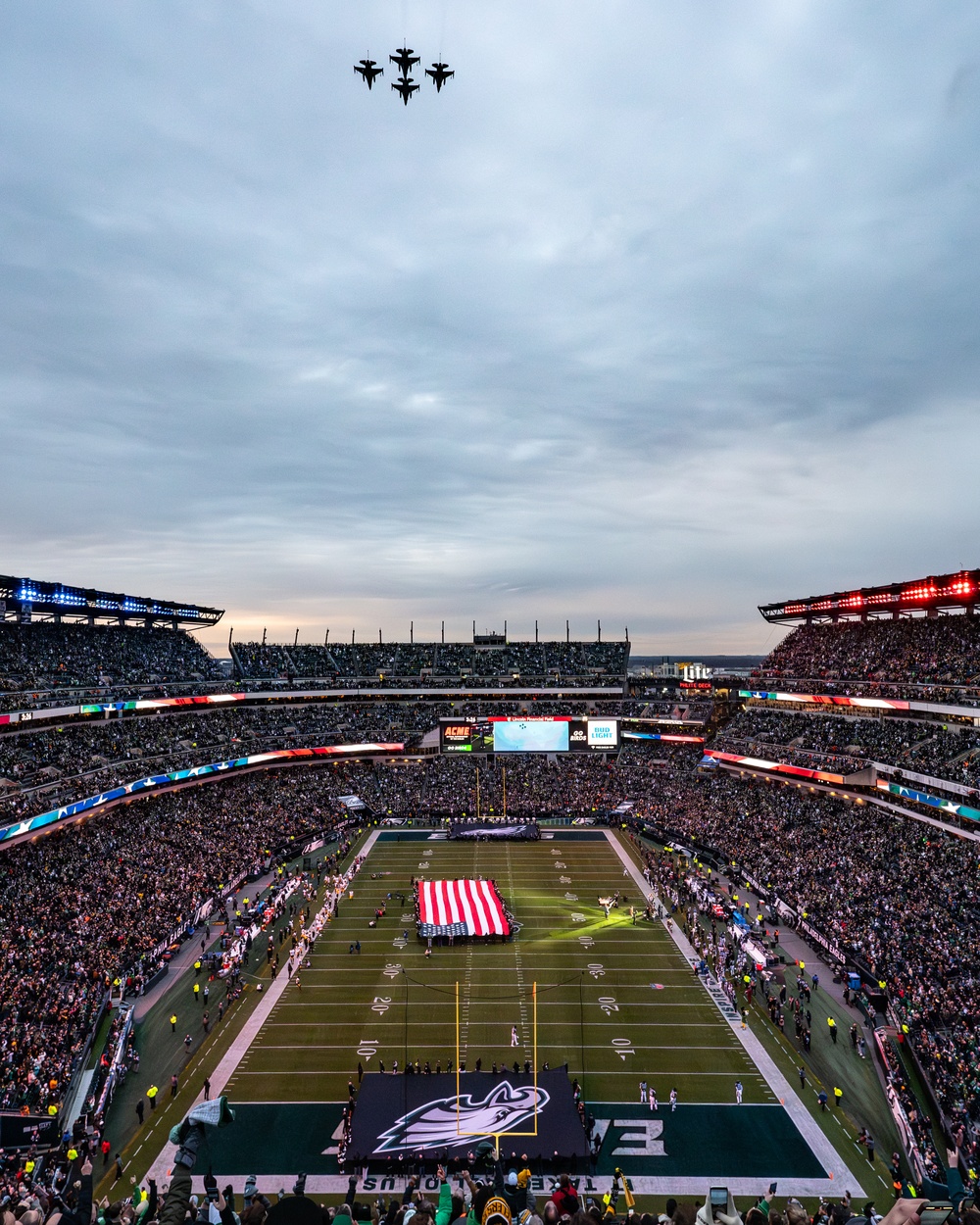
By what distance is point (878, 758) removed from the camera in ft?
151

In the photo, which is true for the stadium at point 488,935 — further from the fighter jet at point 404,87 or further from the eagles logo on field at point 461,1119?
the fighter jet at point 404,87

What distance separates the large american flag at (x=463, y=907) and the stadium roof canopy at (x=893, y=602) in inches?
1495

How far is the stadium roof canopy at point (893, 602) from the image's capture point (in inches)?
2030

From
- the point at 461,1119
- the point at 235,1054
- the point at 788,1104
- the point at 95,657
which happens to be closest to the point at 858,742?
the point at 788,1104

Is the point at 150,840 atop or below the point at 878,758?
below

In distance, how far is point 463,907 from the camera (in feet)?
121

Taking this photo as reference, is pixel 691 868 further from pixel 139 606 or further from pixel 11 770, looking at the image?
pixel 139 606

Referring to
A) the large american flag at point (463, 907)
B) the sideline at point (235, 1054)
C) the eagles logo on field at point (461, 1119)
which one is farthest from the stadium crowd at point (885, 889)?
the sideline at point (235, 1054)

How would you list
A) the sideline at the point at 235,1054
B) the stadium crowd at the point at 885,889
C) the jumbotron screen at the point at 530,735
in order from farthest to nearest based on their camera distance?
1. the jumbotron screen at the point at 530,735
2. the stadium crowd at the point at 885,889
3. the sideline at the point at 235,1054

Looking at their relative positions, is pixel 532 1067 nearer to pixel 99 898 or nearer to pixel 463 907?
pixel 463 907

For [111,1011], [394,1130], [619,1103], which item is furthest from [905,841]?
[111,1011]

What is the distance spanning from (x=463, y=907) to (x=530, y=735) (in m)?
33.2

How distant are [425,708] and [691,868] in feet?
131

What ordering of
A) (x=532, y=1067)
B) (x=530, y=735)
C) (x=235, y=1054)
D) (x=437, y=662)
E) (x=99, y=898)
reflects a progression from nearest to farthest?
(x=532, y=1067) → (x=235, y=1054) → (x=99, y=898) → (x=530, y=735) → (x=437, y=662)
